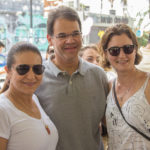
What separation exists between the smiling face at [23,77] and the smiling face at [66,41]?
0.33 meters

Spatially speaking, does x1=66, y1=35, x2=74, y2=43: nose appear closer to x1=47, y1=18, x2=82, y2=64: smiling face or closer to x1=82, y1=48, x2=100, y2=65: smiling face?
x1=47, y1=18, x2=82, y2=64: smiling face

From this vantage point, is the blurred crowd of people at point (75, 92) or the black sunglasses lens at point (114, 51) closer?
the blurred crowd of people at point (75, 92)

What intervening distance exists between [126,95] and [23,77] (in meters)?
0.79

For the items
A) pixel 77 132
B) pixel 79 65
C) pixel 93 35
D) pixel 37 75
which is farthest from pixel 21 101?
pixel 93 35

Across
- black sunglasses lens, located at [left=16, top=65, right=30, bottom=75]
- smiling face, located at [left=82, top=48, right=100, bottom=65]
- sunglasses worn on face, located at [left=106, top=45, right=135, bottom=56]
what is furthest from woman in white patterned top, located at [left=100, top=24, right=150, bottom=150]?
smiling face, located at [left=82, top=48, right=100, bottom=65]

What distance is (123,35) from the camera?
1.60 metres

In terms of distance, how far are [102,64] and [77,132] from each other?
0.71 meters

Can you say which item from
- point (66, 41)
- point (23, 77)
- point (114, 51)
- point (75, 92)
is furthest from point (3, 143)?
point (114, 51)

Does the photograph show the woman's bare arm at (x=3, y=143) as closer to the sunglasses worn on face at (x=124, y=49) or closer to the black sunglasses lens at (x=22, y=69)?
the black sunglasses lens at (x=22, y=69)

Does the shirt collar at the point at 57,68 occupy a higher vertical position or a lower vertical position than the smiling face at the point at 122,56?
lower

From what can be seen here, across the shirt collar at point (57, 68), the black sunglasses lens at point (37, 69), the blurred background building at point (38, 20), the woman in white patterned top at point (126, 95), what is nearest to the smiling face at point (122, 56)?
the woman in white patterned top at point (126, 95)

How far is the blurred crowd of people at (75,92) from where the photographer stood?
130 cm

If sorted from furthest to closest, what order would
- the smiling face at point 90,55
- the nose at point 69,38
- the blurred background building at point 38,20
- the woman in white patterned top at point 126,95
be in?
the blurred background building at point 38,20 → the smiling face at point 90,55 → the nose at point 69,38 → the woman in white patterned top at point 126,95

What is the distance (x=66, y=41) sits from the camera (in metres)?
1.59
